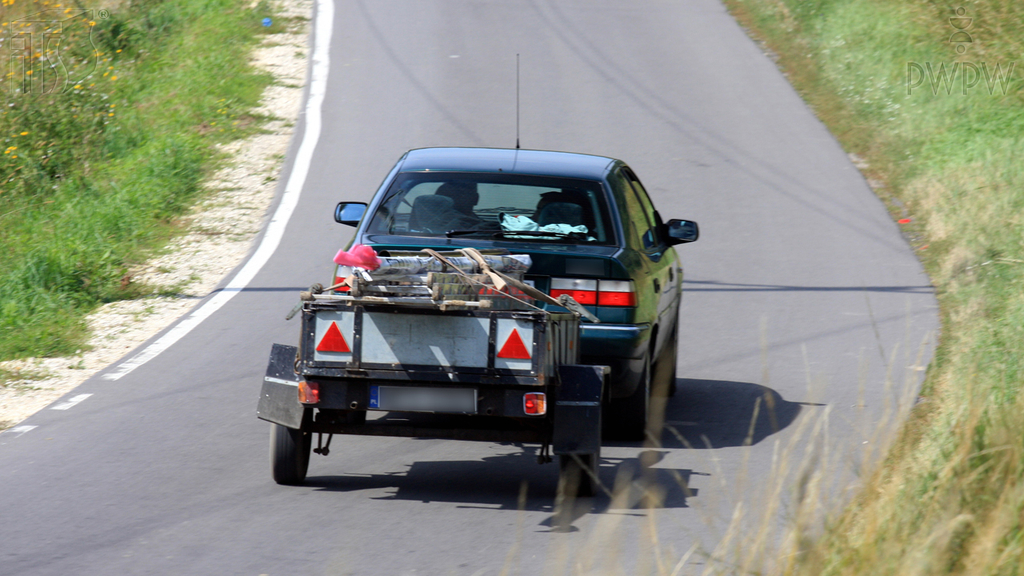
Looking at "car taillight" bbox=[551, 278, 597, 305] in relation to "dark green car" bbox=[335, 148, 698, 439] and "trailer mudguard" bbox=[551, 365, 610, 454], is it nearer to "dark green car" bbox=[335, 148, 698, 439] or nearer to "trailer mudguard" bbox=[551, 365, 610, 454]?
"dark green car" bbox=[335, 148, 698, 439]

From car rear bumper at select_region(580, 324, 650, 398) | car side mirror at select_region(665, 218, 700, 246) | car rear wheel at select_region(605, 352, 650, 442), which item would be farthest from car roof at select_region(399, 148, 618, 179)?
car rear wheel at select_region(605, 352, 650, 442)

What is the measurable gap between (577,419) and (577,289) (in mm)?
1049

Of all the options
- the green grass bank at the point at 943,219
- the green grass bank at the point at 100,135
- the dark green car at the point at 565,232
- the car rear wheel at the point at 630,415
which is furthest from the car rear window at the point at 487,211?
the green grass bank at the point at 100,135

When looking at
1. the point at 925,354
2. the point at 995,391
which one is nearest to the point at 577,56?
the point at 925,354

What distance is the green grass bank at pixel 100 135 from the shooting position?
1107 centimetres

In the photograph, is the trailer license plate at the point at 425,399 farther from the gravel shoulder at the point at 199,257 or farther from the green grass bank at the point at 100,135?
the green grass bank at the point at 100,135

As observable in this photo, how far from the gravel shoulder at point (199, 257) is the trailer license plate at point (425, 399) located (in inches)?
118

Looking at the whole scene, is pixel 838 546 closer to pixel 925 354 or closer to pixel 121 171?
pixel 925 354

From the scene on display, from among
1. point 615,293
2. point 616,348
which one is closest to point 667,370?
point 616,348

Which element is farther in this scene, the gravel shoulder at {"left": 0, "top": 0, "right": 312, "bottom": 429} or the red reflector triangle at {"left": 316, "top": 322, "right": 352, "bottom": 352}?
the gravel shoulder at {"left": 0, "top": 0, "right": 312, "bottom": 429}

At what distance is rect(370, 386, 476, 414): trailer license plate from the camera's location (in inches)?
222

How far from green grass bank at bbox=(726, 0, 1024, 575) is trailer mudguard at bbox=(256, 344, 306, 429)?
110 inches

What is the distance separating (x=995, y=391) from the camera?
20.9ft

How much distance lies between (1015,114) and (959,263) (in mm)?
6230
